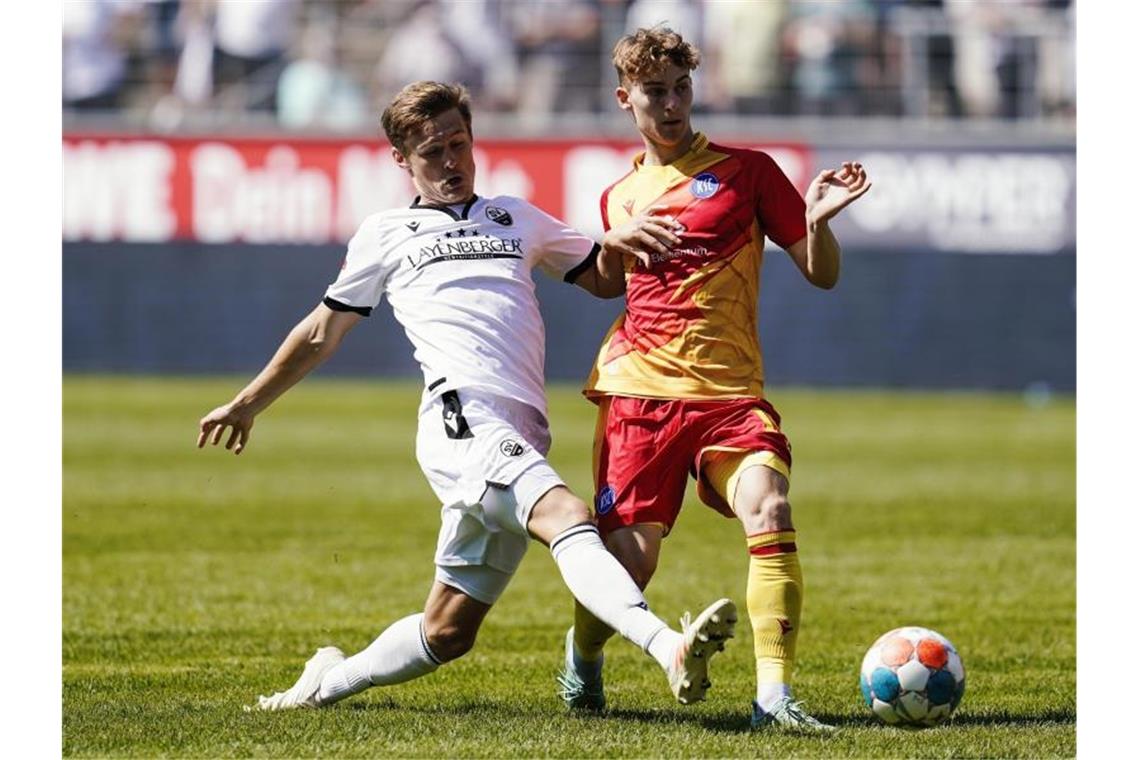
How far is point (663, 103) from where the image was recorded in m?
6.15

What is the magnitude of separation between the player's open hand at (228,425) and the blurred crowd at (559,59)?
1709cm

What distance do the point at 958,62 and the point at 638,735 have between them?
18714 mm

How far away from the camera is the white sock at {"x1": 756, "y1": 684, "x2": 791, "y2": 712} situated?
5.80m

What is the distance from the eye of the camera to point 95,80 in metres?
23.7

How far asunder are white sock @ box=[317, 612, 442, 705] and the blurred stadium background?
51.7ft

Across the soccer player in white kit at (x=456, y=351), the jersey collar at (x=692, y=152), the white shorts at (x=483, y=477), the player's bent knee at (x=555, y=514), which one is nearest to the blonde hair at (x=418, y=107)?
the soccer player in white kit at (x=456, y=351)

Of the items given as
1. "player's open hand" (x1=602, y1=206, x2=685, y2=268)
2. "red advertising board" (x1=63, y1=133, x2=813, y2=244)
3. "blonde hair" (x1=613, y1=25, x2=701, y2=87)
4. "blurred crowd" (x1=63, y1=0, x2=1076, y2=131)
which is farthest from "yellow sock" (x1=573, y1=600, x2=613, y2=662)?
"blurred crowd" (x1=63, y1=0, x2=1076, y2=131)

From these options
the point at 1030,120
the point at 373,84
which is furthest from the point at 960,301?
the point at 373,84

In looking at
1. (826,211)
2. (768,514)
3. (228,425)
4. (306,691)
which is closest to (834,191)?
(826,211)

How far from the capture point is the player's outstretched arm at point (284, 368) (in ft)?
19.9

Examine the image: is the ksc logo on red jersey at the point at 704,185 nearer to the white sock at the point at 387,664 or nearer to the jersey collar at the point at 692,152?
the jersey collar at the point at 692,152

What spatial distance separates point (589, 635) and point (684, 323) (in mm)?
1110

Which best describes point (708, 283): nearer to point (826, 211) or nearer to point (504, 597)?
point (826, 211)

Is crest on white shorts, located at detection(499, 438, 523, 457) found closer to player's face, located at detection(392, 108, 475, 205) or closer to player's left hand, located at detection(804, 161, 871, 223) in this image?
player's face, located at detection(392, 108, 475, 205)
